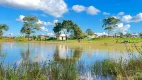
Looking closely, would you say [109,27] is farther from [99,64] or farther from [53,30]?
[99,64]

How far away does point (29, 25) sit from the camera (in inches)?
4469

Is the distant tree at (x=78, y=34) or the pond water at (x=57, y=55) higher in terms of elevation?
the distant tree at (x=78, y=34)

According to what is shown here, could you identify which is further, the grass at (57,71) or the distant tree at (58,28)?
the distant tree at (58,28)

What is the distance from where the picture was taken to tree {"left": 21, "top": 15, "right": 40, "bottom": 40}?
111594 millimetres

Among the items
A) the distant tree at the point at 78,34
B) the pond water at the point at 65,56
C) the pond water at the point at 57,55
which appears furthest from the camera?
the distant tree at the point at 78,34

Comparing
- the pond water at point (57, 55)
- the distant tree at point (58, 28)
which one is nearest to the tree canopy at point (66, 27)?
the distant tree at point (58, 28)

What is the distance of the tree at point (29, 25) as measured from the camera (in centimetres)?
11159

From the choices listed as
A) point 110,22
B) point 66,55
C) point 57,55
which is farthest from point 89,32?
point 66,55

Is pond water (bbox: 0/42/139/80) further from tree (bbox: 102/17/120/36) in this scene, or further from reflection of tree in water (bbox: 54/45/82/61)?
tree (bbox: 102/17/120/36)

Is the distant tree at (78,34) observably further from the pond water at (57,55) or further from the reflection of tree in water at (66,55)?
the reflection of tree in water at (66,55)

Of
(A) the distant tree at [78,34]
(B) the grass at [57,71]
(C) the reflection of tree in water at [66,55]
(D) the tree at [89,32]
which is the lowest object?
(C) the reflection of tree in water at [66,55]

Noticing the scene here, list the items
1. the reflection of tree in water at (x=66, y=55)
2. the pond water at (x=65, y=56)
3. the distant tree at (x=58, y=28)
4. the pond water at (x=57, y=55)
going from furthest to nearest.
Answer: the distant tree at (x=58, y=28) → the reflection of tree in water at (x=66, y=55) → the pond water at (x=57, y=55) → the pond water at (x=65, y=56)

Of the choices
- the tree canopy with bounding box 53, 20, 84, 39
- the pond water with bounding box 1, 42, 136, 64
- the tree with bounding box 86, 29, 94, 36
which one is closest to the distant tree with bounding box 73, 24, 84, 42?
the tree canopy with bounding box 53, 20, 84, 39

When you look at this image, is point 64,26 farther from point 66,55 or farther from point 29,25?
point 66,55
